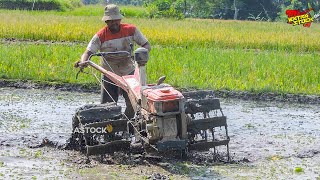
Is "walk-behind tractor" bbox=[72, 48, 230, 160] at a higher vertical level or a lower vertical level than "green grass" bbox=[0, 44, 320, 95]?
higher

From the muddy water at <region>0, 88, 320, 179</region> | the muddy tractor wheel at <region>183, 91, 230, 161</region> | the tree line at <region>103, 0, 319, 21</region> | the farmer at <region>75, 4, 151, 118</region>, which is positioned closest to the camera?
the muddy water at <region>0, 88, 320, 179</region>

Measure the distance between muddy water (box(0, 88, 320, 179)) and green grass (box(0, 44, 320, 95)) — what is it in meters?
1.02

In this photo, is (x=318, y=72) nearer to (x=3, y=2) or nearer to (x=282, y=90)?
(x=282, y=90)

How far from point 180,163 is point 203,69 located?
280 inches

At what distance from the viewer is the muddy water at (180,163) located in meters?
6.53

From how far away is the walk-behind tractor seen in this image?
6.27 metres

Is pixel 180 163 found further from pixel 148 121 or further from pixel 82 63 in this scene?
pixel 82 63

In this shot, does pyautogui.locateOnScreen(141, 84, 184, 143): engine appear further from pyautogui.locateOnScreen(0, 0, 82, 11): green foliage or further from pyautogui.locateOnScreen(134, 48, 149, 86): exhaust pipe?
pyautogui.locateOnScreen(0, 0, 82, 11): green foliage

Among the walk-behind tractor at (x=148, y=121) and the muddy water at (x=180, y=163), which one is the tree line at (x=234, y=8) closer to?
the muddy water at (x=180, y=163)

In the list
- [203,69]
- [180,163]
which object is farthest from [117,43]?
[203,69]

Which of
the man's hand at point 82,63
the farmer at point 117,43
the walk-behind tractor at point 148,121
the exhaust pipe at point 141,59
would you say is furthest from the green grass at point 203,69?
the exhaust pipe at point 141,59

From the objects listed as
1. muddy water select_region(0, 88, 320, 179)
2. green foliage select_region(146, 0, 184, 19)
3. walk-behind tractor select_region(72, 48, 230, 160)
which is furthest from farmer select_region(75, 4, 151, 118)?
green foliage select_region(146, 0, 184, 19)

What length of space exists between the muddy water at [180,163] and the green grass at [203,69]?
1.02 m

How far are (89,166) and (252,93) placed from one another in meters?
5.79
